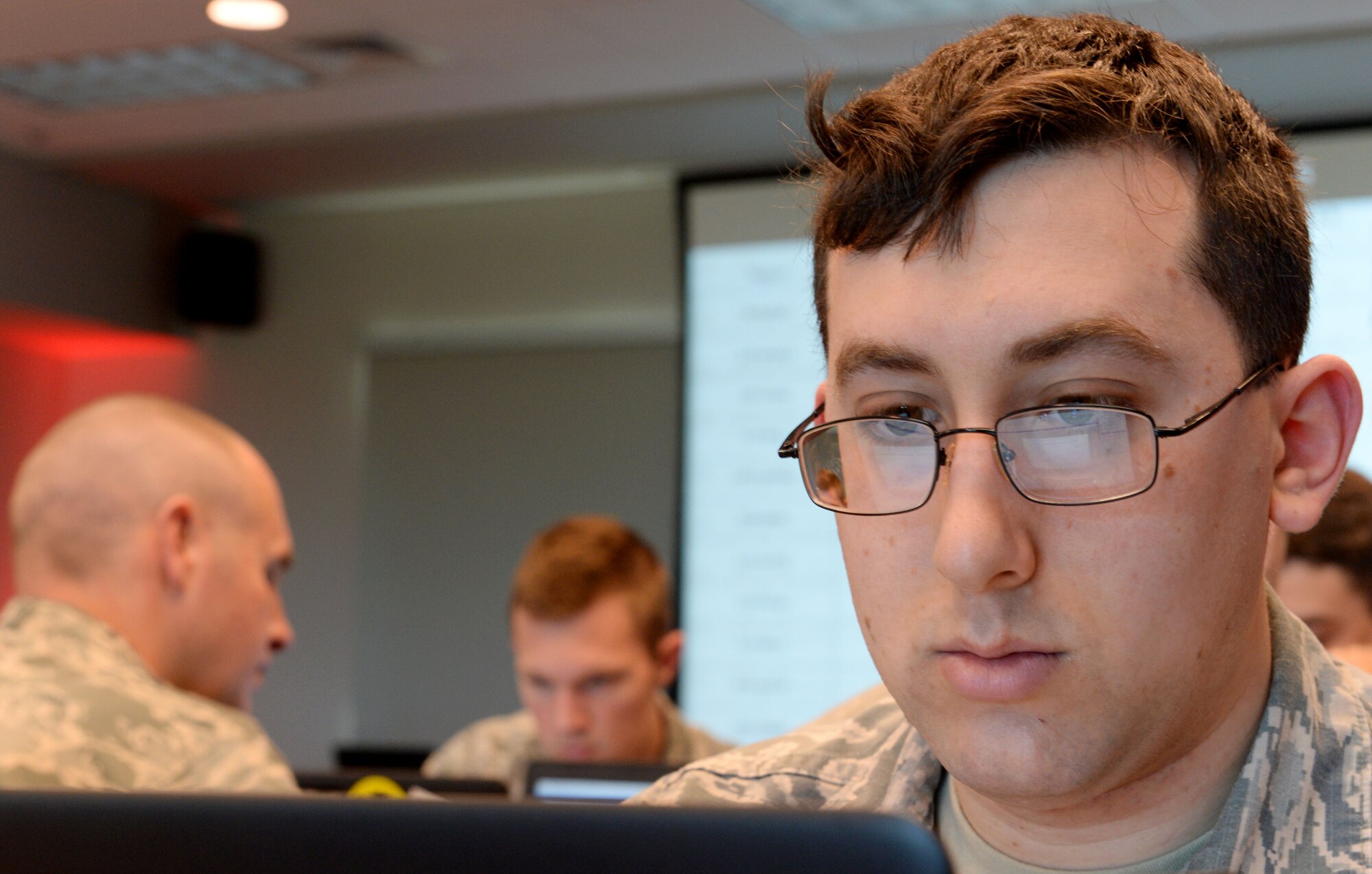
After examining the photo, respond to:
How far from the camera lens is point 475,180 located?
206 inches

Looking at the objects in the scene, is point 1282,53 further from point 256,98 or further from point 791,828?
point 791,828

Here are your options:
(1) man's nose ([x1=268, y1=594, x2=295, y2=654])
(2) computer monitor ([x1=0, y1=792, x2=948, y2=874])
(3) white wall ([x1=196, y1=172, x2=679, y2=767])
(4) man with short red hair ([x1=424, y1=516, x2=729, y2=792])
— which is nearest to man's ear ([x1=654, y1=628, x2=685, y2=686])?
(4) man with short red hair ([x1=424, y1=516, x2=729, y2=792])

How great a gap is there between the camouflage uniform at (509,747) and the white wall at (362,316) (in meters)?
2.04

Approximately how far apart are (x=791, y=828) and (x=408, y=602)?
17.0 feet

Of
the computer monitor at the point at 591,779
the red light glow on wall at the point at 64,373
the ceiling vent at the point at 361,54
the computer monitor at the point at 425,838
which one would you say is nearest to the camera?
the computer monitor at the point at 425,838

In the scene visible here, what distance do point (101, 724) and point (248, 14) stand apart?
7.95 ft

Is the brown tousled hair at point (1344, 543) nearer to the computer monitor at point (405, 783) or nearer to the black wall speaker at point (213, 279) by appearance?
the computer monitor at point (405, 783)

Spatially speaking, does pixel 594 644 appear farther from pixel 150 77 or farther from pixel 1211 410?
pixel 150 77

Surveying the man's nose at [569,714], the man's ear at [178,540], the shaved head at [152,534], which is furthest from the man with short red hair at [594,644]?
the man's ear at [178,540]

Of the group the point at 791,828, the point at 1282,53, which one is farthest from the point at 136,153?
the point at 791,828

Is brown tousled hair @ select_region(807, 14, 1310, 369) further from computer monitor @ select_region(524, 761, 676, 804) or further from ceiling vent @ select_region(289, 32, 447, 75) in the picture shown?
ceiling vent @ select_region(289, 32, 447, 75)

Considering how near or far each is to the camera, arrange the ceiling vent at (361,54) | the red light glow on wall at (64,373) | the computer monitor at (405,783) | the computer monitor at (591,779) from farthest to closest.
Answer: the red light glow on wall at (64,373), the ceiling vent at (361,54), the computer monitor at (591,779), the computer monitor at (405,783)

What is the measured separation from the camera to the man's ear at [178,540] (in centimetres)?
206

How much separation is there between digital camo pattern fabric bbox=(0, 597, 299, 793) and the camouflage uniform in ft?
3.81
